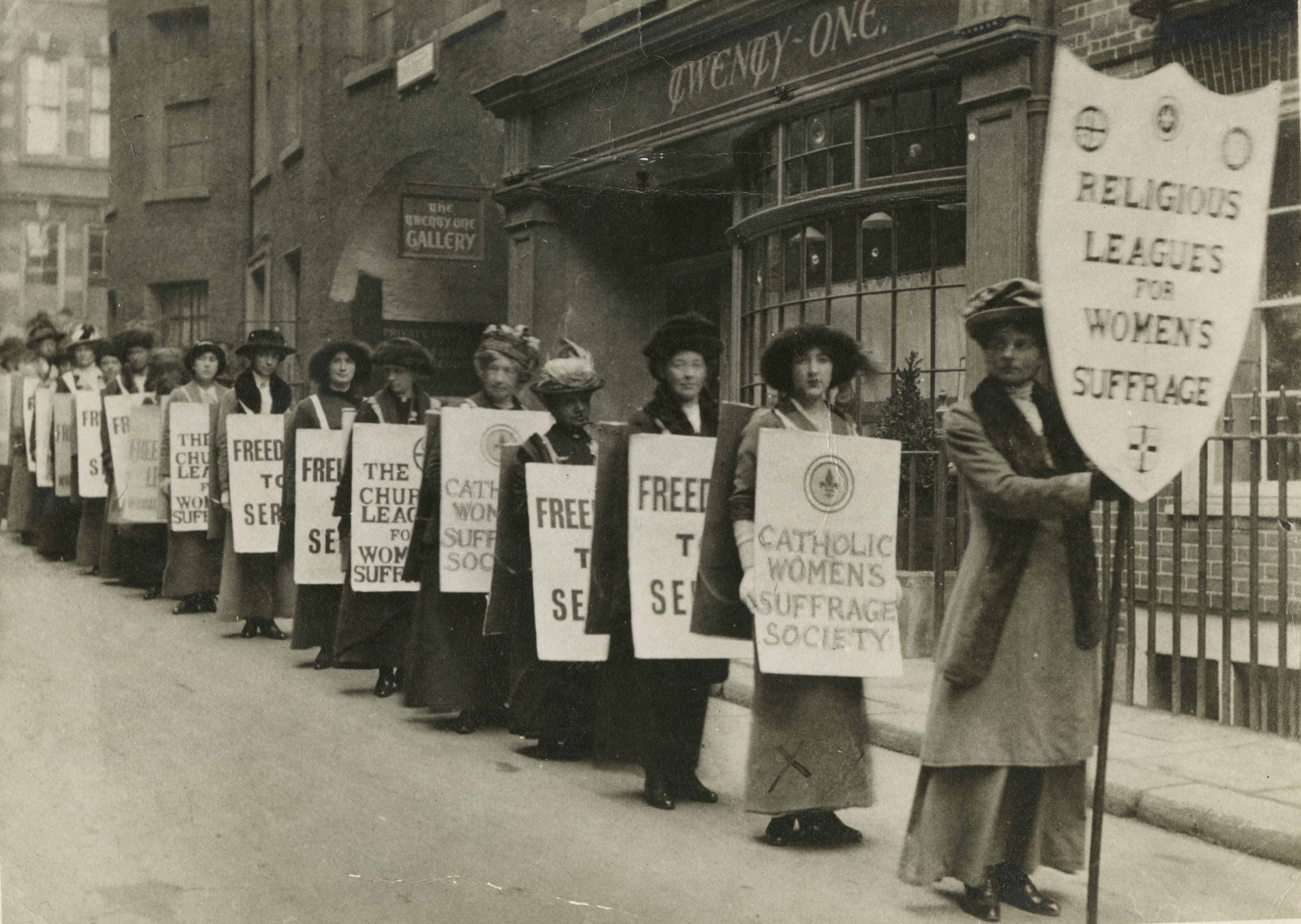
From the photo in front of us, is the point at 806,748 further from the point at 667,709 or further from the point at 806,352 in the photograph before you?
the point at 806,352

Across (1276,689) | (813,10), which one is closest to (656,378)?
(1276,689)

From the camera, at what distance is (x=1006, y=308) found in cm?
469

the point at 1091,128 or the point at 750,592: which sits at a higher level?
the point at 1091,128

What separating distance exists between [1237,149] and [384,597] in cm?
584

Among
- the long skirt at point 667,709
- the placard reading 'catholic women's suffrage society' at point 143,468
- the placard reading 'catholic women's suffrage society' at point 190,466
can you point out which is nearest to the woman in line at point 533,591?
the long skirt at point 667,709

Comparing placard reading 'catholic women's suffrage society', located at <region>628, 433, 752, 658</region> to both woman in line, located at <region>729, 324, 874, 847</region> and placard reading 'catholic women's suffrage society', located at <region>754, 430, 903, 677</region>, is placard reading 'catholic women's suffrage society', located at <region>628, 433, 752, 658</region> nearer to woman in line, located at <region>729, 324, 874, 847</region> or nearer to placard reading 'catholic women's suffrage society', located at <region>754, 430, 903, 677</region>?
woman in line, located at <region>729, 324, 874, 847</region>

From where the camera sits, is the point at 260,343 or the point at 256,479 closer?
the point at 256,479

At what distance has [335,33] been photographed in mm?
17516

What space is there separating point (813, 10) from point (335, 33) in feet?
26.8

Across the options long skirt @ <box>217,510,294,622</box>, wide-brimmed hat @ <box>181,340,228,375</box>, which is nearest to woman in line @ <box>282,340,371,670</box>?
long skirt @ <box>217,510,294,622</box>

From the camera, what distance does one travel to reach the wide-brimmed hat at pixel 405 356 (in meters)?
9.01

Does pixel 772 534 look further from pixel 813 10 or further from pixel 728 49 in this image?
pixel 728 49

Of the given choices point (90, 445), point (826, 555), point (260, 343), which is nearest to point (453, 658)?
point (826, 555)

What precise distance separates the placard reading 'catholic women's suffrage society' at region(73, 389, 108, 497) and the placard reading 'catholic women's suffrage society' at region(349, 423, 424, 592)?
18.2ft
